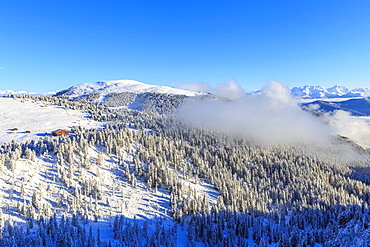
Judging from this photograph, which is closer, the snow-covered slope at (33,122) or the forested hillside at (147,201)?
the forested hillside at (147,201)

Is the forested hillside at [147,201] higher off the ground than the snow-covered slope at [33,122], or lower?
lower

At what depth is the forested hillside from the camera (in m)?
55.6

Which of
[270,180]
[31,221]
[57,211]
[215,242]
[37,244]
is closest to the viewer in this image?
[37,244]

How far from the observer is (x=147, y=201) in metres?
81.7

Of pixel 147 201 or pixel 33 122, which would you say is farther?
pixel 33 122

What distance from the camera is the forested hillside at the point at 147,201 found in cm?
5559

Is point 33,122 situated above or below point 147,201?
above

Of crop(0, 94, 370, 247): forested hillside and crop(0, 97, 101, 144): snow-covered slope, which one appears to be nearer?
crop(0, 94, 370, 247): forested hillside

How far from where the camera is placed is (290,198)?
119938mm

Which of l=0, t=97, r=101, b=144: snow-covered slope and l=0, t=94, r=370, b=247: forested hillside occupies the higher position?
l=0, t=97, r=101, b=144: snow-covered slope

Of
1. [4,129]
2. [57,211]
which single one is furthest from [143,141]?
[4,129]

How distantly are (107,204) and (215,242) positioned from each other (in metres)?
35.9

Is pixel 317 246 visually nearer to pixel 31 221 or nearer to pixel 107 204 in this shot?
pixel 107 204

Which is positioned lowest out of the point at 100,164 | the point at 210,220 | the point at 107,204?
the point at 210,220
